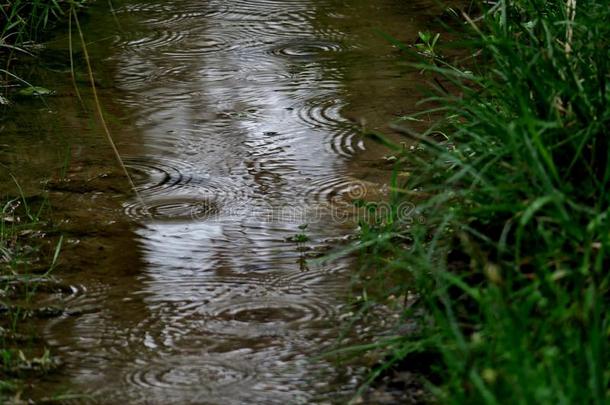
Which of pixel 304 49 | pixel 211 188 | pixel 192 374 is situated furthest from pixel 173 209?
pixel 304 49

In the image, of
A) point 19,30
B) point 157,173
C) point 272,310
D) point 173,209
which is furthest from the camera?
point 19,30

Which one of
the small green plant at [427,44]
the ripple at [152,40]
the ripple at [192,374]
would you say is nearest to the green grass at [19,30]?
the ripple at [152,40]

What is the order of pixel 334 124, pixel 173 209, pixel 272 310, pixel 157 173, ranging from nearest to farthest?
pixel 272 310
pixel 173 209
pixel 157 173
pixel 334 124

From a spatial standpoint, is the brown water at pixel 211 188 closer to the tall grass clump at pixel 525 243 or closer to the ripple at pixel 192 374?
the ripple at pixel 192 374

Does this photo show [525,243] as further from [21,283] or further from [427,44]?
[427,44]

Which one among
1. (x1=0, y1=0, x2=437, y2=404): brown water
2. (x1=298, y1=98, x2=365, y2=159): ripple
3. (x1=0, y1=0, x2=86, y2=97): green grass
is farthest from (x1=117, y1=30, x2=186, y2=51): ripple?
(x1=298, y1=98, x2=365, y2=159): ripple

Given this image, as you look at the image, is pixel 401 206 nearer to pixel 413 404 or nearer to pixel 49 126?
pixel 413 404

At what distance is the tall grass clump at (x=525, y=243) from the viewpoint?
223cm

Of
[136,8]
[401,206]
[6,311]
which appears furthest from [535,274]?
[136,8]

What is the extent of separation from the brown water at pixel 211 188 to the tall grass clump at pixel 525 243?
30cm

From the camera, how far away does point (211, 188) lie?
163 inches

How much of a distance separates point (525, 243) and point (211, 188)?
1.64m

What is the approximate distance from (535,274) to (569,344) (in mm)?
292

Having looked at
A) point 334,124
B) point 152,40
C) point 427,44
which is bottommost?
point 152,40
